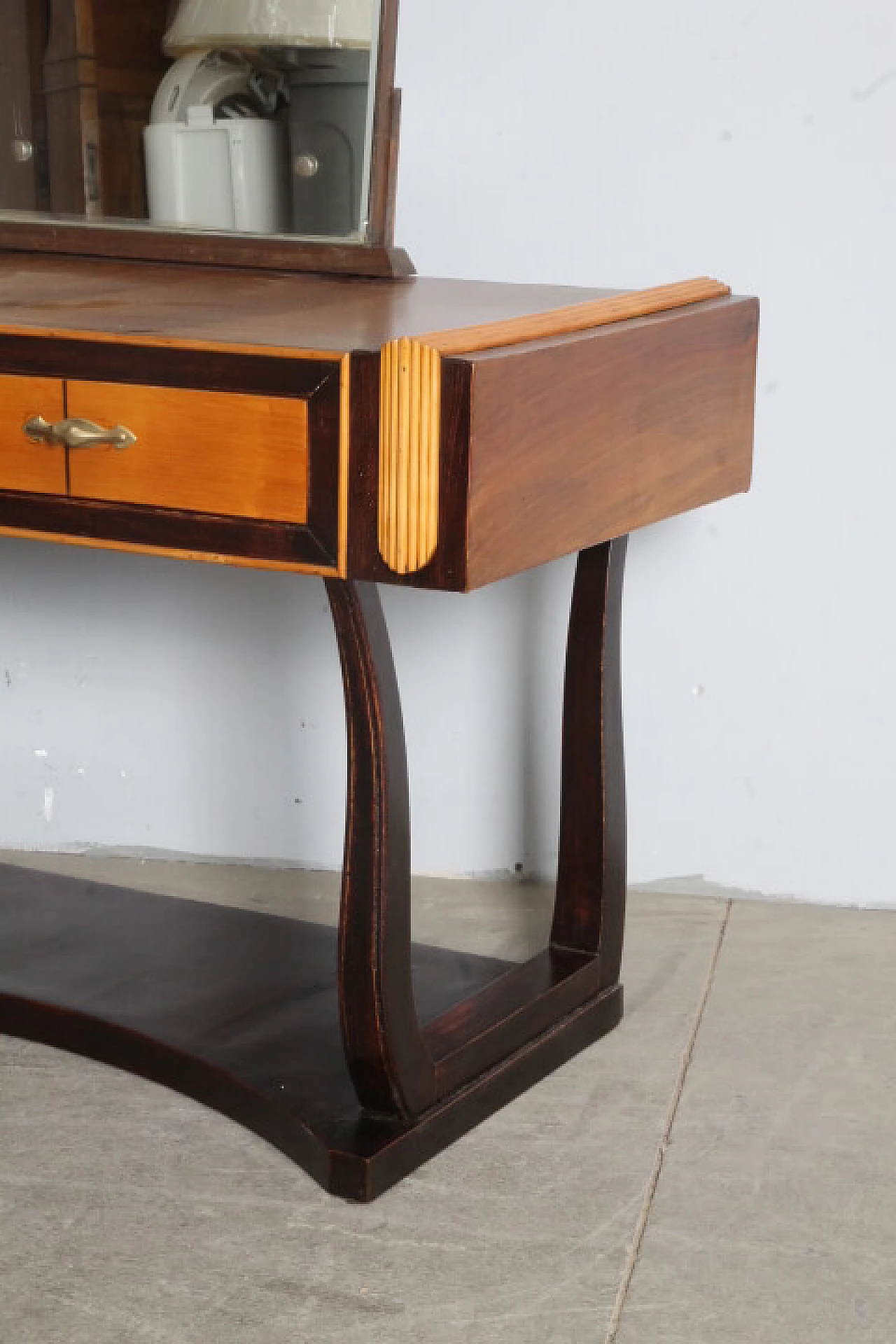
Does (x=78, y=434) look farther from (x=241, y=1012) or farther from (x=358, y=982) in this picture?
(x=241, y=1012)

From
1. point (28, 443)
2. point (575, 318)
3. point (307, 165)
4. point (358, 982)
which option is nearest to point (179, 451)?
point (28, 443)

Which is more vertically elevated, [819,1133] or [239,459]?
[239,459]

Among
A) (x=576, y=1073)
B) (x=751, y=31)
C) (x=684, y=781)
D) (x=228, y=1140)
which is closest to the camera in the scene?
(x=228, y=1140)

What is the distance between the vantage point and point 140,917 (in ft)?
6.79

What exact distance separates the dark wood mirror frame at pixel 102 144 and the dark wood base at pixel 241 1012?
70cm

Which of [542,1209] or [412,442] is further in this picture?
[542,1209]

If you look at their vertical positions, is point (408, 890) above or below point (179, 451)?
below

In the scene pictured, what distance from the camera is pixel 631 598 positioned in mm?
2234

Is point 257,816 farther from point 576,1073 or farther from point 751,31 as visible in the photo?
point 751,31

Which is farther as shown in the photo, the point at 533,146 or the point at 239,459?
the point at 533,146

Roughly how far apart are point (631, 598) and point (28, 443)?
3.05ft

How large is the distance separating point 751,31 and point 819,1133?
117 centimetres

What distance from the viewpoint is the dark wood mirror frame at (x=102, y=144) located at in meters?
1.91

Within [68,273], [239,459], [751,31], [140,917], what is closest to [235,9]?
[68,273]
